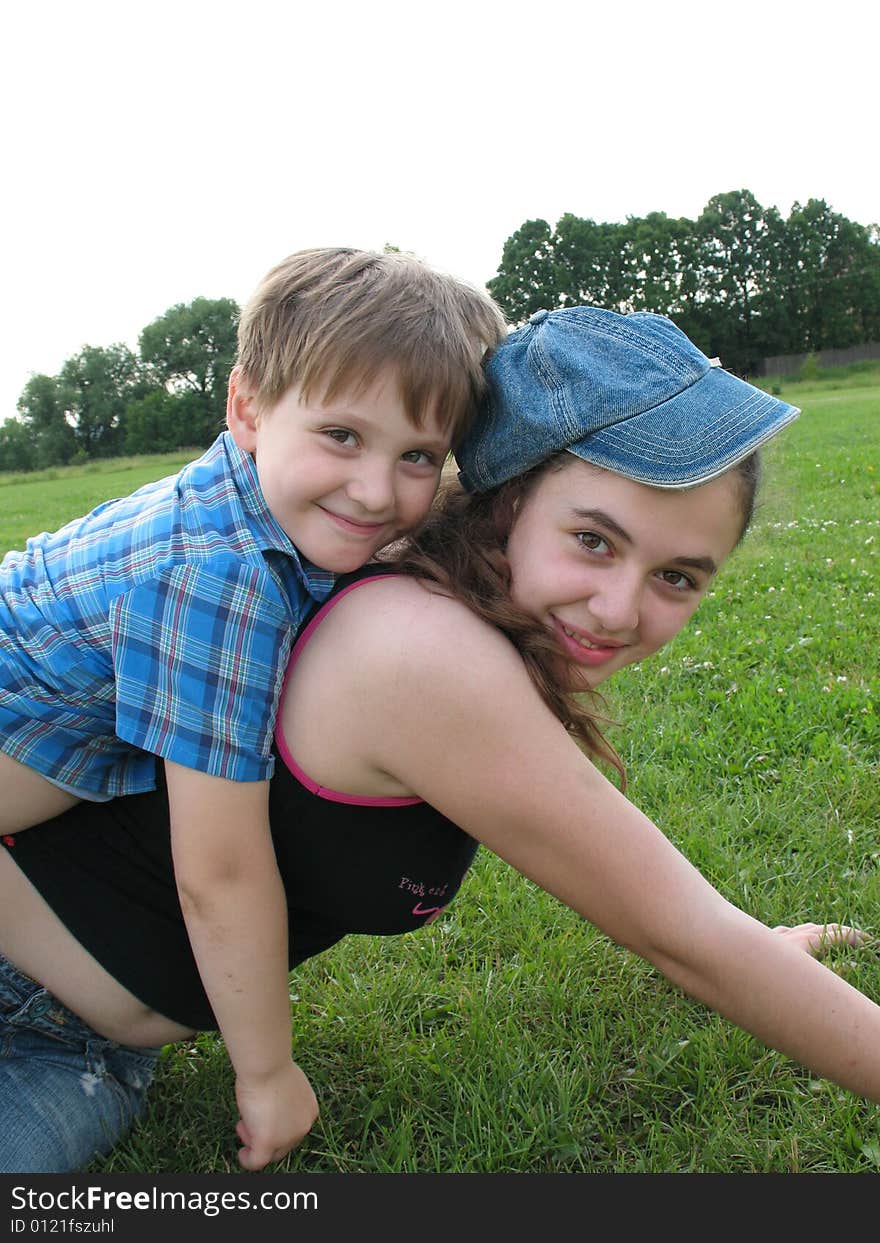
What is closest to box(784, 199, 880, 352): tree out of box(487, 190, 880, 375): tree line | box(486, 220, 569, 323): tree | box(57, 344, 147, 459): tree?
box(487, 190, 880, 375): tree line

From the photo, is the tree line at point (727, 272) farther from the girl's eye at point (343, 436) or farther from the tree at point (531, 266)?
the girl's eye at point (343, 436)

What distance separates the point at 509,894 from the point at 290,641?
4.49ft

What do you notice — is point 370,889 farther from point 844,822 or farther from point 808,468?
point 808,468

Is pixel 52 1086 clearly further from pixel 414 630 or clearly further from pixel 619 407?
pixel 619 407

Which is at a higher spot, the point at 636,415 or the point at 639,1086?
the point at 636,415

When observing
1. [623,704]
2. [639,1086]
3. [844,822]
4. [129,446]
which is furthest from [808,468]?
[129,446]

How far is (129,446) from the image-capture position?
54.8m

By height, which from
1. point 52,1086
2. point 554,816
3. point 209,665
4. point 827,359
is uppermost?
point 209,665

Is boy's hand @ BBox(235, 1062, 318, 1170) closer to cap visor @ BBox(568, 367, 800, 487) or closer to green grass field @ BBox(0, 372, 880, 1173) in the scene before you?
green grass field @ BBox(0, 372, 880, 1173)

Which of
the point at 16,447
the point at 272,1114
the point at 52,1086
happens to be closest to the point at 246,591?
the point at 272,1114

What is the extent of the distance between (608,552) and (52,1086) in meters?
1.41

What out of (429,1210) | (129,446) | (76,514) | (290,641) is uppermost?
(290,641)

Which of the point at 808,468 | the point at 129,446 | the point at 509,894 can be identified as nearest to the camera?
the point at 509,894

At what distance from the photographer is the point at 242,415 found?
187 centimetres
